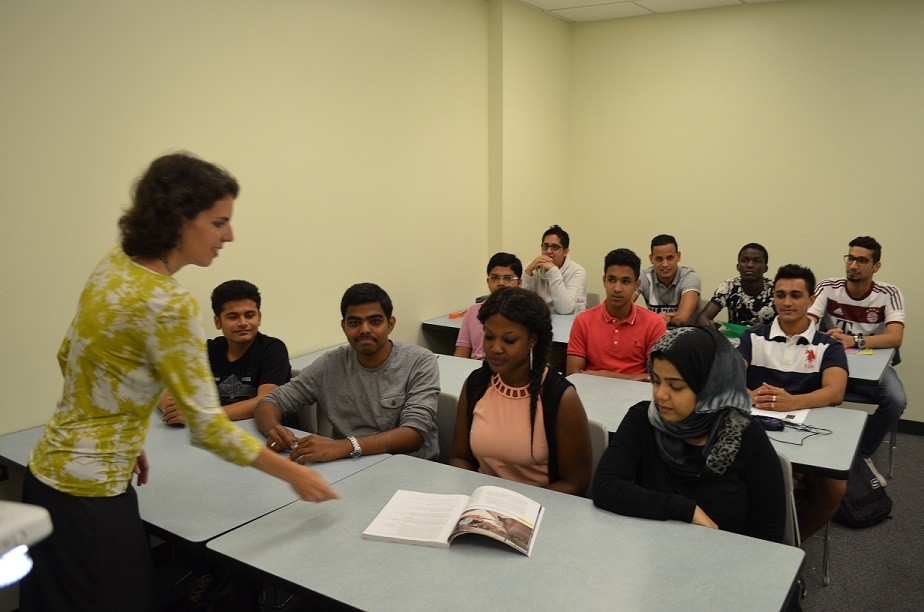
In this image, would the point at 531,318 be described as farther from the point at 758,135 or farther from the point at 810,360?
the point at 758,135

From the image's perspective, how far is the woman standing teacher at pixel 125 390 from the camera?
150 centimetres

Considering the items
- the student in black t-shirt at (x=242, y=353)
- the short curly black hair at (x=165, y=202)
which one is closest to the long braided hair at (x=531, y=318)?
the short curly black hair at (x=165, y=202)

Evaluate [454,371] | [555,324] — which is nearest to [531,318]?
[454,371]

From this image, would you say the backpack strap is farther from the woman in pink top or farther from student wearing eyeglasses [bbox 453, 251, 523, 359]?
student wearing eyeglasses [bbox 453, 251, 523, 359]

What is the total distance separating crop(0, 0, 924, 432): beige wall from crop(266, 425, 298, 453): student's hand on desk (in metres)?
1.10

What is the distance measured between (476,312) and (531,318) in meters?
1.85

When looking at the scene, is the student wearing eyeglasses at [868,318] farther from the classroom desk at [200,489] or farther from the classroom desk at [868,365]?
the classroom desk at [200,489]

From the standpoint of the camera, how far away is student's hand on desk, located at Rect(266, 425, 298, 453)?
2.36 metres

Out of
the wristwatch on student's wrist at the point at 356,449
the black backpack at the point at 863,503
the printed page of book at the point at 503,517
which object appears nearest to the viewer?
the printed page of book at the point at 503,517

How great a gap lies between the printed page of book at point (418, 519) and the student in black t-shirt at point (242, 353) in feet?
3.86

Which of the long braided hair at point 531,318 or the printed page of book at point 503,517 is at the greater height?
the long braided hair at point 531,318

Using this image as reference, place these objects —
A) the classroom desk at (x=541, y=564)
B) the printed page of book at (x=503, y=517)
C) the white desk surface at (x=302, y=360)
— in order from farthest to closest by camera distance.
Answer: the white desk surface at (x=302, y=360) → the printed page of book at (x=503, y=517) → the classroom desk at (x=541, y=564)

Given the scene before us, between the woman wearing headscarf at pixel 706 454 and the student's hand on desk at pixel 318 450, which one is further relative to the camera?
the student's hand on desk at pixel 318 450

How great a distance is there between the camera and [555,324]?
4.58m
